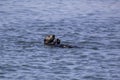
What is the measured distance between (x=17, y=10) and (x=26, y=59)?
2218 centimetres

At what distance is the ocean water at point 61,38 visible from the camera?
3719 cm

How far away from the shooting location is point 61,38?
1849 inches

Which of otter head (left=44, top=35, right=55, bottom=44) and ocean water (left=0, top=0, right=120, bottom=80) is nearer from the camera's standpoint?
ocean water (left=0, top=0, right=120, bottom=80)

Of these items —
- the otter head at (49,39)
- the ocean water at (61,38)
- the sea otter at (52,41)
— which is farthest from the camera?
the otter head at (49,39)

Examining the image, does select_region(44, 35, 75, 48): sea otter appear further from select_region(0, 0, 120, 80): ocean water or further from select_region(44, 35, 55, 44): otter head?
select_region(0, 0, 120, 80): ocean water

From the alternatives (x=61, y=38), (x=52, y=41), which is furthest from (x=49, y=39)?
(x=61, y=38)

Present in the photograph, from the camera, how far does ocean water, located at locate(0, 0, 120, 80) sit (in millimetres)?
37188

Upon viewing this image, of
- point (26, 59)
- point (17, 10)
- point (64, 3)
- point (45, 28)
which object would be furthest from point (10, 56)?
point (64, 3)

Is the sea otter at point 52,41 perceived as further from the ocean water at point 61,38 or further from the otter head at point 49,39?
the ocean water at point 61,38

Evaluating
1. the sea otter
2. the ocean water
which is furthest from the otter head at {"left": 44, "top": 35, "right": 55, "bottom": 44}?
the ocean water

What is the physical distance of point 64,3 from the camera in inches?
2630

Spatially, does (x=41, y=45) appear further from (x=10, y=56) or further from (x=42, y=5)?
(x=42, y=5)

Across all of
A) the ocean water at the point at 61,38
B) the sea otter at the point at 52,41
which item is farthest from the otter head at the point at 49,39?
the ocean water at the point at 61,38

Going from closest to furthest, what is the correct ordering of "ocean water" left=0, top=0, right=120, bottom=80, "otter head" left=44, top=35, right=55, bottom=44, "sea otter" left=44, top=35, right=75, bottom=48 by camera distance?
"ocean water" left=0, top=0, right=120, bottom=80
"sea otter" left=44, top=35, right=75, bottom=48
"otter head" left=44, top=35, right=55, bottom=44
